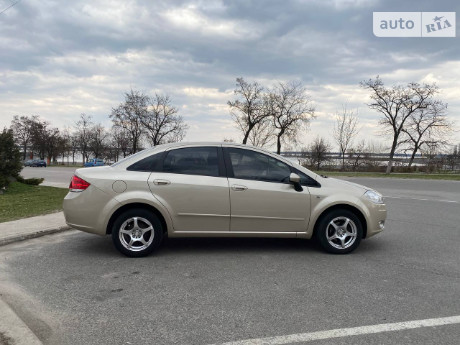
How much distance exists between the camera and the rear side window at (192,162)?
5.30 m

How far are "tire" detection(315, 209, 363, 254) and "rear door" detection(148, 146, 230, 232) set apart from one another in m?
1.44

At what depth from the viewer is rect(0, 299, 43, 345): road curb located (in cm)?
279

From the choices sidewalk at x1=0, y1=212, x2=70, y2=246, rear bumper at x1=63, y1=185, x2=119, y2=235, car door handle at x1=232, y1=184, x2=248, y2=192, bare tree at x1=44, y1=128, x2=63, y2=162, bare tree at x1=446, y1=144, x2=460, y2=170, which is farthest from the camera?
bare tree at x1=44, y1=128, x2=63, y2=162

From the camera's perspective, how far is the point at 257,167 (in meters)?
5.44

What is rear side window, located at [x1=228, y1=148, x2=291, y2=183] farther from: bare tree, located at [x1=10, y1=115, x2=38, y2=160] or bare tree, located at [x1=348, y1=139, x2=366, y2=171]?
bare tree, located at [x1=10, y1=115, x2=38, y2=160]

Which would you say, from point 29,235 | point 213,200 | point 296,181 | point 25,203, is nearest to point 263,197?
point 296,181

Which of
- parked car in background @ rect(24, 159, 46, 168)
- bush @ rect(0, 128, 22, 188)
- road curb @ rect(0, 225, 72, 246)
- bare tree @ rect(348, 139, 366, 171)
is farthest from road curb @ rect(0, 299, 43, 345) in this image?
parked car in background @ rect(24, 159, 46, 168)

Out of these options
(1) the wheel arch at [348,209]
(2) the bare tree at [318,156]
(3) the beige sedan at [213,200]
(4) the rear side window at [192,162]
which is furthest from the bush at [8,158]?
(2) the bare tree at [318,156]

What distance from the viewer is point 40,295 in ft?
12.5

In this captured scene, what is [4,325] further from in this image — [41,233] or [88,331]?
[41,233]

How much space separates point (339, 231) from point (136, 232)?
3003 millimetres

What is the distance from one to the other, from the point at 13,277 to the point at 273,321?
319cm

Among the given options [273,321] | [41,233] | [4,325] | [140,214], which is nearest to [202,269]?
[140,214]

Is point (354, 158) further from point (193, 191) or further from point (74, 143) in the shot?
point (74, 143)
